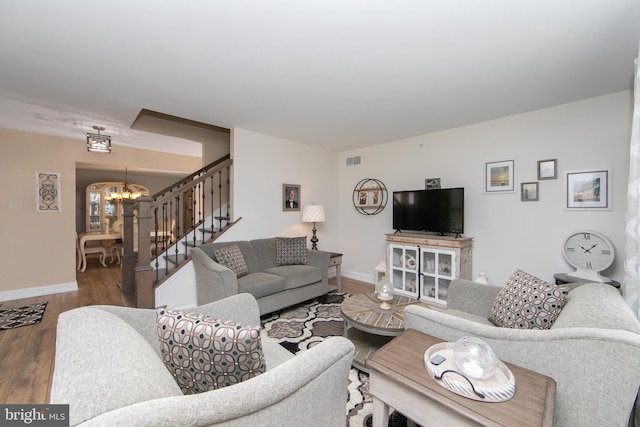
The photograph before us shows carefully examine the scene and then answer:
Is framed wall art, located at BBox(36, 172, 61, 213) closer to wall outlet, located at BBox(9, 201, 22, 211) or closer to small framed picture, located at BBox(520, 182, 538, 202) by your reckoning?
wall outlet, located at BBox(9, 201, 22, 211)

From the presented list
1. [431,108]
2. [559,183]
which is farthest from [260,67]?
[559,183]

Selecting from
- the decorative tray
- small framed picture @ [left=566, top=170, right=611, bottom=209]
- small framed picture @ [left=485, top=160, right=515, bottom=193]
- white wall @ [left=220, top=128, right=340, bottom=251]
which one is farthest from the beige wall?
small framed picture @ [left=566, top=170, right=611, bottom=209]

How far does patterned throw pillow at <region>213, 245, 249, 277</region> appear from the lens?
→ 10.6ft

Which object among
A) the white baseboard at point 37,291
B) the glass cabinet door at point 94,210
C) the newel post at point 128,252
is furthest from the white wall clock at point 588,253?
the glass cabinet door at point 94,210

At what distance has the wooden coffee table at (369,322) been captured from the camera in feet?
6.72

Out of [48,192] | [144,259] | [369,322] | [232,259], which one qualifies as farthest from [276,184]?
[48,192]

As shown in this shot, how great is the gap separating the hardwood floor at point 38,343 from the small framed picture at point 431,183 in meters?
1.85

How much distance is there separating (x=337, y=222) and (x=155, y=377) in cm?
465

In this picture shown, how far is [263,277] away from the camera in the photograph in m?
3.23

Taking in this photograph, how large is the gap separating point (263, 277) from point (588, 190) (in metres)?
3.67

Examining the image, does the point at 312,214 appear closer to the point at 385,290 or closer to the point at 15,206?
the point at 385,290

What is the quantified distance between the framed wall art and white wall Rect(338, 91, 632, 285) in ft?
17.0

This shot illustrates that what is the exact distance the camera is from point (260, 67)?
226 centimetres

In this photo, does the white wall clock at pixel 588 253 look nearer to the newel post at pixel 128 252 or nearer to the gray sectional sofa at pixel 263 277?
the gray sectional sofa at pixel 263 277
